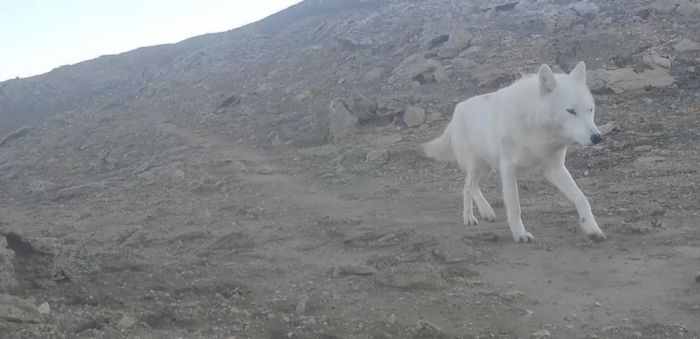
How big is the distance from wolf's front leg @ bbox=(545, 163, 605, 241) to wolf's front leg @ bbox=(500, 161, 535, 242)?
0.36m

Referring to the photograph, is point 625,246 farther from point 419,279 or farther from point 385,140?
point 385,140

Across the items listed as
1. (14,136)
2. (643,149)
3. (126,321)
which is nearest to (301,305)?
(126,321)

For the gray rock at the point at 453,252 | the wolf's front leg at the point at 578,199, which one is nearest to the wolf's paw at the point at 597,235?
the wolf's front leg at the point at 578,199

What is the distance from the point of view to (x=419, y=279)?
5.18 metres

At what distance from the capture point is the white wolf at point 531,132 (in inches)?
228

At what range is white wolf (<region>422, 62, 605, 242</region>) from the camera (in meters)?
5.79

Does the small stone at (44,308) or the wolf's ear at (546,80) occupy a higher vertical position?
the wolf's ear at (546,80)

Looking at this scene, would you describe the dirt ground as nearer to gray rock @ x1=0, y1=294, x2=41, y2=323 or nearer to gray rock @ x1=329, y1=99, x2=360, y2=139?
gray rock @ x1=0, y1=294, x2=41, y2=323

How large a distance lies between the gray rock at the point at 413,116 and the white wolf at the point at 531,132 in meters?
5.82

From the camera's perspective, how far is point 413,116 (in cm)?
1330

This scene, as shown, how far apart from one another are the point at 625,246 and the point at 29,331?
4.61 meters

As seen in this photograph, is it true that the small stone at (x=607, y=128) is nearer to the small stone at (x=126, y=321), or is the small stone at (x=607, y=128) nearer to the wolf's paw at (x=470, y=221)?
the wolf's paw at (x=470, y=221)

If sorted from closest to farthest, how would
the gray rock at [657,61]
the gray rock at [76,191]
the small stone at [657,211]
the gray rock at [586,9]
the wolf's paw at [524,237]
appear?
the wolf's paw at [524,237], the small stone at [657,211], the gray rock at [76,191], the gray rock at [657,61], the gray rock at [586,9]

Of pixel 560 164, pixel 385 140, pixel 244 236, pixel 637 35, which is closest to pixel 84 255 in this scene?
pixel 244 236
